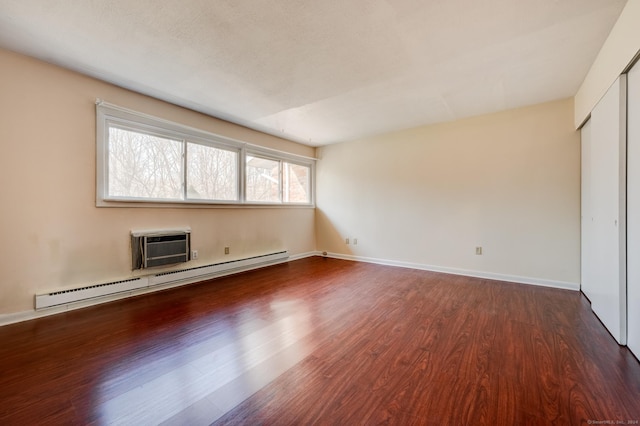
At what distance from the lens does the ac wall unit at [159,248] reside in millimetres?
3133

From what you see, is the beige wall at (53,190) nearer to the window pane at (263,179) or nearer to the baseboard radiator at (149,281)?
the baseboard radiator at (149,281)

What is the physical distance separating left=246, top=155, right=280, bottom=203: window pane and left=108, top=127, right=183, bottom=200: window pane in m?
1.19

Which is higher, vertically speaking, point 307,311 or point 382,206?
point 382,206

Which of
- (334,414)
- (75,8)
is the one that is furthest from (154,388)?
(75,8)

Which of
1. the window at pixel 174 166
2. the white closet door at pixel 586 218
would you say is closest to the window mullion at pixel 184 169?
the window at pixel 174 166

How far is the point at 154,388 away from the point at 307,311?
143cm

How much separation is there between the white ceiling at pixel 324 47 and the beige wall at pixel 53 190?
24 centimetres

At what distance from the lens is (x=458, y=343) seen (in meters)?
2.04

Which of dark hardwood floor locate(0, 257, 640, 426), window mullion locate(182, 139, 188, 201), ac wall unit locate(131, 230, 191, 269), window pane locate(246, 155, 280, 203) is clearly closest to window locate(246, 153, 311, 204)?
window pane locate(246, 155, 280, 203)

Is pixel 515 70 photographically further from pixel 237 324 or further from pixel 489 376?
pixel 237 324

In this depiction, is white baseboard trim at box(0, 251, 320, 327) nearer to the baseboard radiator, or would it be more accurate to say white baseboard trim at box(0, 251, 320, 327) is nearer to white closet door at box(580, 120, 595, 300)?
the baseboard radiator

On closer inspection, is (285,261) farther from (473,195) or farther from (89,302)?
(473,195)

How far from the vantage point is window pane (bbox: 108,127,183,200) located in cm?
305

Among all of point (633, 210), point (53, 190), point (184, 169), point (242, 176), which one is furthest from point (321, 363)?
point (242, 176)
